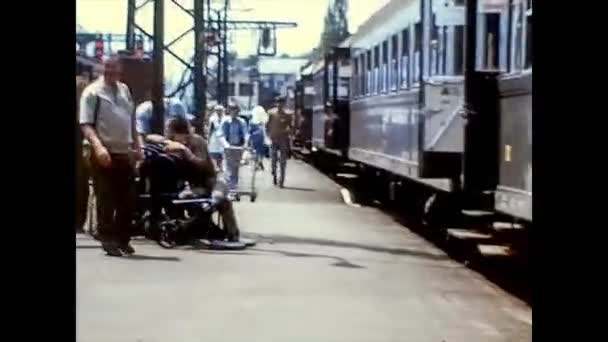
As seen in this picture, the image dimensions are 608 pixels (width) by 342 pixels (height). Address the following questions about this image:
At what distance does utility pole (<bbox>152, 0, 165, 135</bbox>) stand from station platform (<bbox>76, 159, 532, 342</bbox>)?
4.02 ft

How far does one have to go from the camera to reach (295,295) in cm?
899

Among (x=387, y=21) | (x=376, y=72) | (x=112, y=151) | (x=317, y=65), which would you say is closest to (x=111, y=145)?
(x=112, y=151)

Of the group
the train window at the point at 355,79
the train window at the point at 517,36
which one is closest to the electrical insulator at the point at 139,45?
the train window at the point at 517,36

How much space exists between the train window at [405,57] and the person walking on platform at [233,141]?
79.3 inches

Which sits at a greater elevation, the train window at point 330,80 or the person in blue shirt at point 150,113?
the train window at point 330,80

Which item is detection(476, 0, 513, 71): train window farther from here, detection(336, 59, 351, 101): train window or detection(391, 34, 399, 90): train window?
detection(336, 59, 351, 101): train window

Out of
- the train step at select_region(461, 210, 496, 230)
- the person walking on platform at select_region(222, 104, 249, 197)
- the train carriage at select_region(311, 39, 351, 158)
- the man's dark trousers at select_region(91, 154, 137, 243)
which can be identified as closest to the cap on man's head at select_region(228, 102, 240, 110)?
the person walking on platform at select_region(222, 104, 249, 197)

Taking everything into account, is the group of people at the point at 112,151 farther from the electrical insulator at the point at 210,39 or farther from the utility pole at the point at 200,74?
the electrical insulator at the point at 210,39

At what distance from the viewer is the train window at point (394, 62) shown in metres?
15.3

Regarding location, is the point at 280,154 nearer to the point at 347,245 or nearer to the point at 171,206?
the point at 347,245

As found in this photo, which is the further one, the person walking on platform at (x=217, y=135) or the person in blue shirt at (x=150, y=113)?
the person walking on platform at (x=217, y=135)

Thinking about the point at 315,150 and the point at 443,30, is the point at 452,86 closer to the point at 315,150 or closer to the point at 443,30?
the point at 443,30

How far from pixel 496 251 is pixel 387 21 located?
6907 mm
